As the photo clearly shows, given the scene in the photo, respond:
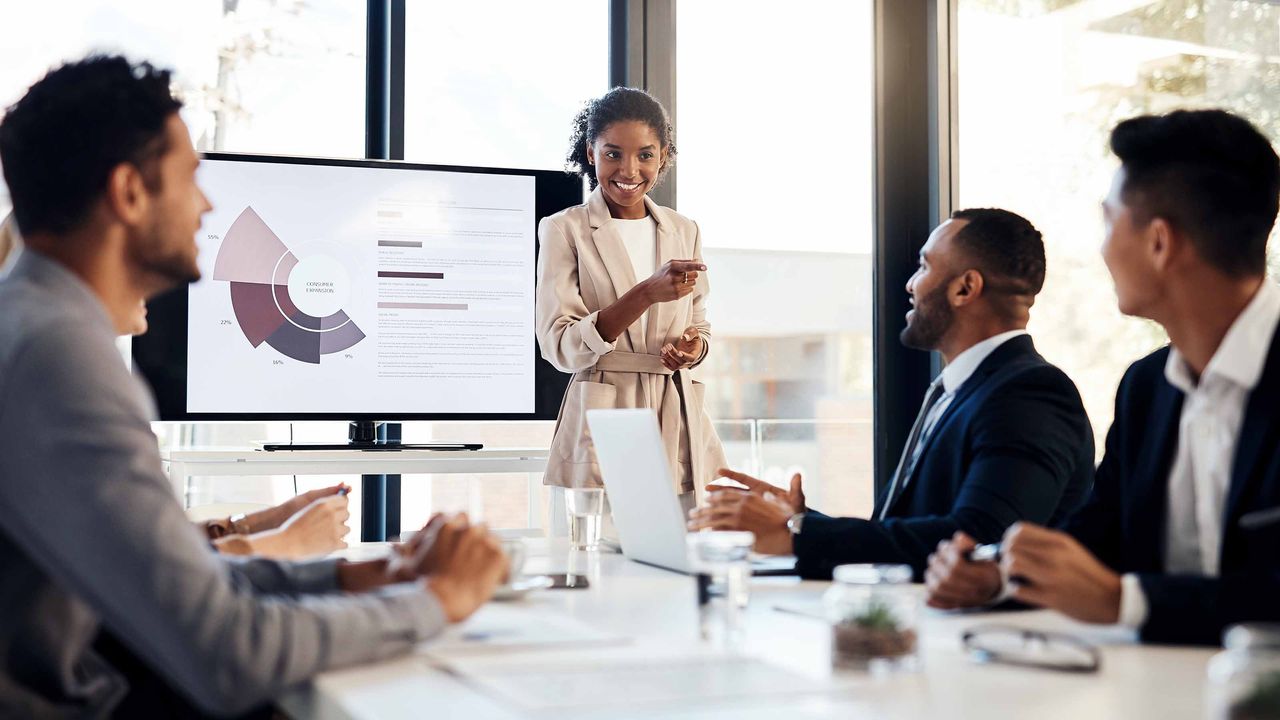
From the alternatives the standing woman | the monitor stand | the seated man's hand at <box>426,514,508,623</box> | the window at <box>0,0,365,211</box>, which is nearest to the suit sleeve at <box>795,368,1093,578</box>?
the seated man's hand at <box>426,514,508,623</box>

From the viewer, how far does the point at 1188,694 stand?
3.51 feet

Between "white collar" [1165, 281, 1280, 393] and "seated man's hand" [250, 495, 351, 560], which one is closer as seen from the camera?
"white collar" [1165, 281, 1280, 393]

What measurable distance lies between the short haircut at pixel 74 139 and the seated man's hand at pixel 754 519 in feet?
3.13

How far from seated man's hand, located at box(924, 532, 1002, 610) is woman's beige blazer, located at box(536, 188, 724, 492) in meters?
1.71

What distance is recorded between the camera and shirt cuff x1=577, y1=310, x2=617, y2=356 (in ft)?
10.3

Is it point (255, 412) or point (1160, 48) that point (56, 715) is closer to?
point (255, 412)

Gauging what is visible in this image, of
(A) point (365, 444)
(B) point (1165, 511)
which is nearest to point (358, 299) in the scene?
(A) point (365, 444)

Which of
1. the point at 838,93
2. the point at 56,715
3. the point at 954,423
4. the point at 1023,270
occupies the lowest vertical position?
the point at 56,715

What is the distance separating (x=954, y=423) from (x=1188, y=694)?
1.06m

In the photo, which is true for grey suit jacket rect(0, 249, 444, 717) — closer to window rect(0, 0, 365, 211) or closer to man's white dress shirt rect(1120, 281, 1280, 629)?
man's white dress shirt rect(1120, 281, 1280, 629)

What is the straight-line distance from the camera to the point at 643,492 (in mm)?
1895

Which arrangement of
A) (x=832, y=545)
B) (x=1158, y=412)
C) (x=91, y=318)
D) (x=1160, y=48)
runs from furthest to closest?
(x=1160, y=48) → (x=832, y=545) → (x=1158, y=412) → (x=91, y=318)

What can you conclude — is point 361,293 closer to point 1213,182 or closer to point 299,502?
point 299,502

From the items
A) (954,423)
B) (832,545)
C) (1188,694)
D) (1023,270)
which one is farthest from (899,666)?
(1023,270)
